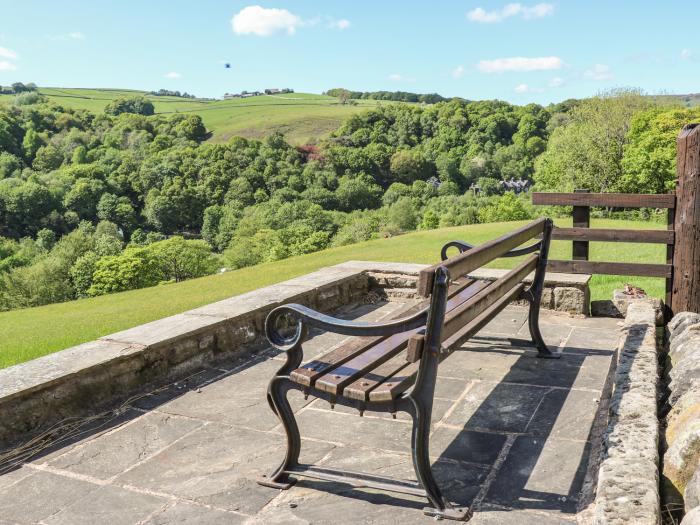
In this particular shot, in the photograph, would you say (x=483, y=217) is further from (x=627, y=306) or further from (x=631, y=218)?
(x=627, y=306)

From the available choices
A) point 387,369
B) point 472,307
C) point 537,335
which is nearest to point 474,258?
point 472,307

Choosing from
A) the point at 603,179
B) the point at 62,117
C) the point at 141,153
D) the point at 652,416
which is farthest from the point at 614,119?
the point at 62,117

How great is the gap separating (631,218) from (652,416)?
93.0 feet

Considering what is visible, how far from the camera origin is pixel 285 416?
305 centimetres

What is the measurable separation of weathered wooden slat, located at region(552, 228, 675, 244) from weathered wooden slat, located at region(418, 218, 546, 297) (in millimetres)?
1911

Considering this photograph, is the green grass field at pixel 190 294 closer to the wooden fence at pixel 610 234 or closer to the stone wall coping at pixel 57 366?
the wooden fence at pixel 610 234

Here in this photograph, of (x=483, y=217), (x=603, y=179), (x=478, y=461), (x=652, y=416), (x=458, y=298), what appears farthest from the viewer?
(x=483, y=217)

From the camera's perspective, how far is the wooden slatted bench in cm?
271

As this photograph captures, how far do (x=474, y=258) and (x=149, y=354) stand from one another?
2527 mm

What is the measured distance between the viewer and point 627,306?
240 inches

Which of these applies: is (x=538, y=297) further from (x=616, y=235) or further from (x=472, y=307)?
(x=472, y=307)

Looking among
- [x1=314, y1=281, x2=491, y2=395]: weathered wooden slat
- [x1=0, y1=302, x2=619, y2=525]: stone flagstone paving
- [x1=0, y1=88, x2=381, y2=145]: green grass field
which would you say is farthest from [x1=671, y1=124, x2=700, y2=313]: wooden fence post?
[x1=0, y1=88, x2=381, y2=145]: green grass field

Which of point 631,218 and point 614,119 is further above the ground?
point 614,119

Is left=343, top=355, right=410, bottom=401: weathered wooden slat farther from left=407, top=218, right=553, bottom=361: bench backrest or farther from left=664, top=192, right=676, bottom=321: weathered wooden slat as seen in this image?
left=664, top=192, right=676, bottom=321: weathered wooden slat
